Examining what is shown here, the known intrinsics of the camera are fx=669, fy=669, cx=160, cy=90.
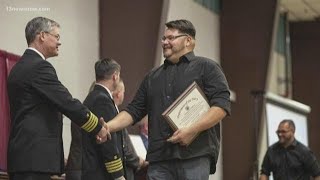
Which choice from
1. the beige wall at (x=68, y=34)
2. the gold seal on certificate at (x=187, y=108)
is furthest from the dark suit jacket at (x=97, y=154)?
the beige wall at (x=68, y=34)

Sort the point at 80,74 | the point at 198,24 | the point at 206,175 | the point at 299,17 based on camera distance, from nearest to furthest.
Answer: the point at 206,175
the point at 80,74
the point at 198,24
the point at 299,17

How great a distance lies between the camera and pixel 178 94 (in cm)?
364

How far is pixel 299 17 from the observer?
1266 cm

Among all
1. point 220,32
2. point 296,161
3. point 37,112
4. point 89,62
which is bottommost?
point 296,161

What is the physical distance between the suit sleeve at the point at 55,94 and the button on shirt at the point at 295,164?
3428 mm

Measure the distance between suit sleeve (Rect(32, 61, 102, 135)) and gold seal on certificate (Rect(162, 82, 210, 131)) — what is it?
618mm

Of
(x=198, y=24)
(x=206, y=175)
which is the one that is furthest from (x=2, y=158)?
(x=198, y=24)

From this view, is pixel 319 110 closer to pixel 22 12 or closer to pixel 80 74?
pixel 80 74

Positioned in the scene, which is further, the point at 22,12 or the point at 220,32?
the point at 220,32

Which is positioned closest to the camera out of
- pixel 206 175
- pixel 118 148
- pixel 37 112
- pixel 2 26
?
pixel 206 175

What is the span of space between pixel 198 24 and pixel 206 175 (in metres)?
5.74

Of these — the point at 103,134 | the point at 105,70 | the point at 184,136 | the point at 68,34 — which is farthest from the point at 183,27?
the point at 68,34

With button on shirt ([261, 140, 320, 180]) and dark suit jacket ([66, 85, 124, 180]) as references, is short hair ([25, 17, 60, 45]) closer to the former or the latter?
dark suit jacket ([66, 85, 124, 180])

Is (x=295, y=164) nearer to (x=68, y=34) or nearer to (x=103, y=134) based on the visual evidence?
(x=68, y=34)
